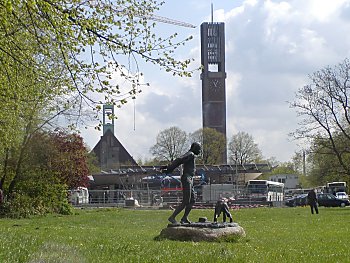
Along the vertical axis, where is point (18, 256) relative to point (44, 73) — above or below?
below

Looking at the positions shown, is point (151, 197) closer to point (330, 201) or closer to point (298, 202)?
point (298, 202)

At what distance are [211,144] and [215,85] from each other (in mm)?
20594

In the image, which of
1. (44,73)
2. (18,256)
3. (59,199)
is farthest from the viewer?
(59,199)

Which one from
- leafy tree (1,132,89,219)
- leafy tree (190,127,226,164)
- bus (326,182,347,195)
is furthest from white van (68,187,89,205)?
bus (326,182,347,195)

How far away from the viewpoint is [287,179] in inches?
4023

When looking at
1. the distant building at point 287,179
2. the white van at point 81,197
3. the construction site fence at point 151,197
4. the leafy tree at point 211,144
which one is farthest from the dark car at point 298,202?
the distant building at point 287,179

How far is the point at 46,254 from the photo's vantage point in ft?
34.9

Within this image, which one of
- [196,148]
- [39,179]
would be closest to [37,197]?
[39,179]

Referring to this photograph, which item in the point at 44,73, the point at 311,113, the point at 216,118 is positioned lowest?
the point at 44,73

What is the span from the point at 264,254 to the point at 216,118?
10313 centimetres

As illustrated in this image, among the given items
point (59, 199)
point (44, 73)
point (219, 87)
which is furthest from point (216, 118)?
point (44, 73)

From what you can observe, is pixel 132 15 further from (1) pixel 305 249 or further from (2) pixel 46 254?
(1) pixel 305 249

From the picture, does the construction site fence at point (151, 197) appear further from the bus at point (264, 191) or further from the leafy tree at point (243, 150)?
the leafy tree at point (243, 150)

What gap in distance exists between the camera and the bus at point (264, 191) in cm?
6445
